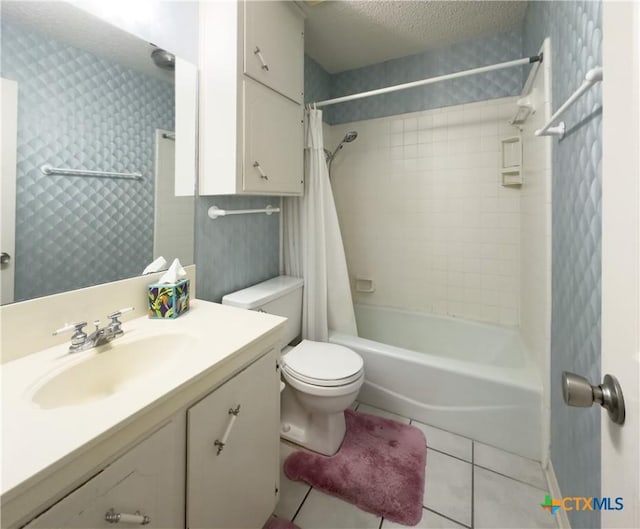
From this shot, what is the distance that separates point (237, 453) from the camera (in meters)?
0.92

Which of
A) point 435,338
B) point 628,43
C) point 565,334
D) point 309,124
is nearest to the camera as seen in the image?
point 628,43

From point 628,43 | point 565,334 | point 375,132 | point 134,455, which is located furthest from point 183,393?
point 375,132

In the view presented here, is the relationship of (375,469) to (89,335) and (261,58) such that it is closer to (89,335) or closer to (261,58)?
(89,335)

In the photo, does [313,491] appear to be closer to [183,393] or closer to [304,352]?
[304,352]

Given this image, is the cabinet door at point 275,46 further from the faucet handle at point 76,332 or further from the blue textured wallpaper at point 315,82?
the faucet handle at point 76,332

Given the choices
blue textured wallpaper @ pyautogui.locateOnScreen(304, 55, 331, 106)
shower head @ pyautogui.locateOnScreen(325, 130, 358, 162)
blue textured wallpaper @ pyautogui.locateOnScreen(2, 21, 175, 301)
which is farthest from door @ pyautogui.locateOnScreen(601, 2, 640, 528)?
blue textured wallpaper @ pyautogui.locateOnScreen(304, 55, 331, 106)

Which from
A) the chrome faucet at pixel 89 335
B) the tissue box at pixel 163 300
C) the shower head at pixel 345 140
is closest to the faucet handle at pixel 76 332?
the chrome faucet at pixel 89 335

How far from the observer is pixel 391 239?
2475 millimetres

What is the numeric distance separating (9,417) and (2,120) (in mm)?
759

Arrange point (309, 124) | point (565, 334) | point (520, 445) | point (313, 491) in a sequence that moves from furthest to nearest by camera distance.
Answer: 1. point (309, 124)
2. point (520, 445)
3. point (313, 491)
4. point (565, 334)

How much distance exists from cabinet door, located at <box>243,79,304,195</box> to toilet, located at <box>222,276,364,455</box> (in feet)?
1.86

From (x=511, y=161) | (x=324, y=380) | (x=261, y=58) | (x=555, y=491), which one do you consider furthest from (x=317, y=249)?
(x=555, y=491)

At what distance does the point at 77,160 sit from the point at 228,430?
96 cm

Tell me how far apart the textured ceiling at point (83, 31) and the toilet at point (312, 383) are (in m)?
1.06
